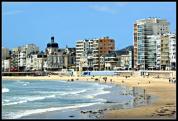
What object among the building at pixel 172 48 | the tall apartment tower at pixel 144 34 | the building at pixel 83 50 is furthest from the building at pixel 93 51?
the building at pixel 172 48

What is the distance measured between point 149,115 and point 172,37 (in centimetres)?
9158

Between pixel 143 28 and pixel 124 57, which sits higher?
pixel 143 28

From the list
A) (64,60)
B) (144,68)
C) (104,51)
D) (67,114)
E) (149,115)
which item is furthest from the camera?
(64,60)

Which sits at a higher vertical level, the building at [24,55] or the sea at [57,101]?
the building at [24,55]

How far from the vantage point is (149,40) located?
127 m

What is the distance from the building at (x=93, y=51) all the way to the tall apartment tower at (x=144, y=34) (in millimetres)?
16989

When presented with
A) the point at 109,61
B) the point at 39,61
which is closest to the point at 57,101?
the point at 109,61

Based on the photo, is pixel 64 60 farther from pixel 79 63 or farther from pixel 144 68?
pixel 144 68

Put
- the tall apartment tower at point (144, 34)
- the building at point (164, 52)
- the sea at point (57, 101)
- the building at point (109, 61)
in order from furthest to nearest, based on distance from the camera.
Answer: the building at point (109, 61) → the tall apartment tower at point (144, 34) → the building at point (164, 52) → the sea at point (57, 101)

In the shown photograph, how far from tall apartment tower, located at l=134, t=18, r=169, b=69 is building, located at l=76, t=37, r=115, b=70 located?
55.7 feet

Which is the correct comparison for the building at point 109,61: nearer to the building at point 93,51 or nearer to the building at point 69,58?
the building at point 93,51

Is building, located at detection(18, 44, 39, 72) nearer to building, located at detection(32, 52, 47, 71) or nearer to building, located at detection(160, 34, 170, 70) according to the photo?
building, located at detection(32, 52, 47, 71)

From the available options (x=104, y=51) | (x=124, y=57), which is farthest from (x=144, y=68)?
(x=104, y=51)

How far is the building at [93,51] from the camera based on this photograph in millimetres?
144375
